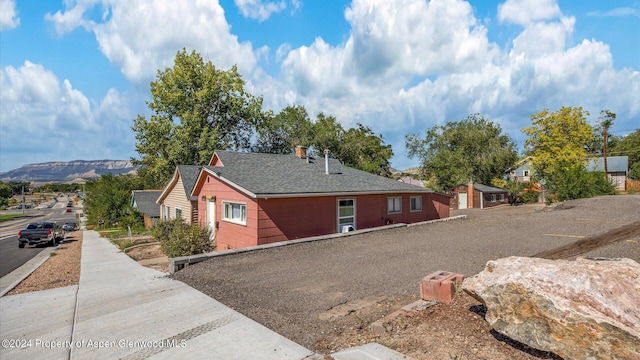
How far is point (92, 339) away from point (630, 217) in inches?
941

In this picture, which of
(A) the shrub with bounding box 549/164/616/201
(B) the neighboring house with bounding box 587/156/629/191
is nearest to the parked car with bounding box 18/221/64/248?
(A) the shrub with bounding box 549/164/616/201

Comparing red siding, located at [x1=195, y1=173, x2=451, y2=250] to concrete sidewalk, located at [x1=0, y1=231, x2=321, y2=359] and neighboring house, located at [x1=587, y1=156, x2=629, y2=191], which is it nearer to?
concrete sidewalk, located at [x1=0, y1=231, x2=321, y2=359]

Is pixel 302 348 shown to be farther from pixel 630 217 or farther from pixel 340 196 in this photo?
pixel 630 217

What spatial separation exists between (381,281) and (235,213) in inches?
369

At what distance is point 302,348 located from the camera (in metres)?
4.70

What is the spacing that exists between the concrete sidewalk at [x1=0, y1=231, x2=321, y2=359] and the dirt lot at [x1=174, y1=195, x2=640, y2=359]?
15.7 inches

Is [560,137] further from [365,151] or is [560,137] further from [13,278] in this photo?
[13,278]

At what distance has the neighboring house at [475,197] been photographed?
40.8 m

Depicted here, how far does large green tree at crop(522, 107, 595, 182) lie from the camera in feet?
125

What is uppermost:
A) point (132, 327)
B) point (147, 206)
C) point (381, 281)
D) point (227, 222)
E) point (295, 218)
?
point (295, 218)

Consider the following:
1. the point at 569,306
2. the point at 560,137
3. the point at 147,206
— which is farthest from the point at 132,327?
the point at 560,137

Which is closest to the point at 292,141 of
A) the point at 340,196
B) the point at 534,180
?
the point at 340,196

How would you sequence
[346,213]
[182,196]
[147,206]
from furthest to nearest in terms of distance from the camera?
[147,206]
[182,196]
[346,213]

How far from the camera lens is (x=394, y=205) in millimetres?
19469
